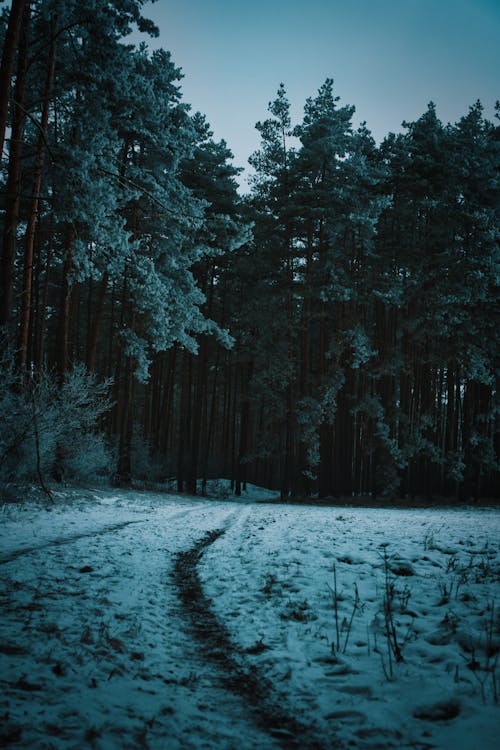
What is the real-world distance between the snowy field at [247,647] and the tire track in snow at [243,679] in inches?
0.5

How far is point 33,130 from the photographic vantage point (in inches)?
618

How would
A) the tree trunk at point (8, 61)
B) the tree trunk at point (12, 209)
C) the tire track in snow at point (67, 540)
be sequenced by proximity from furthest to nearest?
the tree trunk at point (12, 209)
the tree trunk at point (8, 61)
the tire track in snow at point (67, 540)

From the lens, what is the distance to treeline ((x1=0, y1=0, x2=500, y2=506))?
11.1 meters

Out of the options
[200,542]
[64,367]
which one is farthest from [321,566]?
Answer: [64,367]

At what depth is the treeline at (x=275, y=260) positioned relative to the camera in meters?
11.1

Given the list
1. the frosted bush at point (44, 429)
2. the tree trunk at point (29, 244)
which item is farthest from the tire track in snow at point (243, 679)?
the tree trunk at point (29, 244)

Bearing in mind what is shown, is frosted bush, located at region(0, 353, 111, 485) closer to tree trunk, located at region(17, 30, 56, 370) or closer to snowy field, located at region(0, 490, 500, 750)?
tree trunk, located at region(17, 30, 56, 370)

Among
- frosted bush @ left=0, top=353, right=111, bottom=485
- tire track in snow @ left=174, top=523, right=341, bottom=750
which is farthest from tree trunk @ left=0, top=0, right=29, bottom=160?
tire track in snow @ left=174, top=523, right=341, bottom=750

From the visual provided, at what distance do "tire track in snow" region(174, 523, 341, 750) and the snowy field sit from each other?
0.04 feet

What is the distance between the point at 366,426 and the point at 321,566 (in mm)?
15741

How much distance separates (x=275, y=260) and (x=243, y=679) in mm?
20822

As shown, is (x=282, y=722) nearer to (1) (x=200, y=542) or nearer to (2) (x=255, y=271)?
(1) (x=200, y=542)

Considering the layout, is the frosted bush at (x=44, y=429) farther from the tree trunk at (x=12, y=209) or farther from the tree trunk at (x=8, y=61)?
the tree trunk at (x=8, y=61)

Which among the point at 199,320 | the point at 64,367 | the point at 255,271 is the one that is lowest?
the point at 64,367
